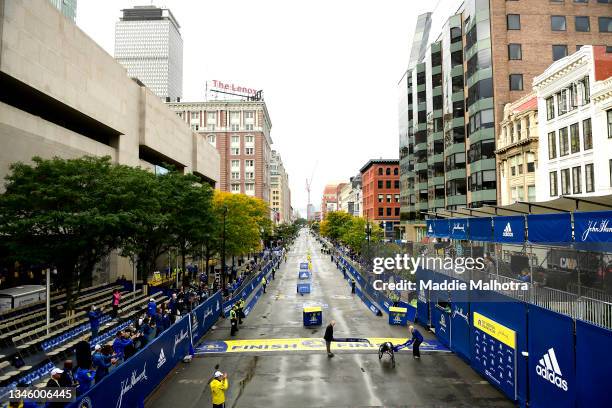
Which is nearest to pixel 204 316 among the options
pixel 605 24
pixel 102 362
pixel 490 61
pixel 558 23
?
pixel 102 362

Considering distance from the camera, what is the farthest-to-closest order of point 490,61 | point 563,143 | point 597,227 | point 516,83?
point 490,61 → point 516,83 → point 563,143 → point 597,227

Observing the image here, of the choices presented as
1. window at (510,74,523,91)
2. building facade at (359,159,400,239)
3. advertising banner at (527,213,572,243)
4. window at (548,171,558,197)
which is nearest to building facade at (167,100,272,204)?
building facade at (359,159,400,239)

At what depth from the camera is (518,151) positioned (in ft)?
139

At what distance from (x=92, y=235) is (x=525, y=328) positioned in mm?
21028

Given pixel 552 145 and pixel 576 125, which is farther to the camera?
pixel 552 145

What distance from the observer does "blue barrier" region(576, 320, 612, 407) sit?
10352mm

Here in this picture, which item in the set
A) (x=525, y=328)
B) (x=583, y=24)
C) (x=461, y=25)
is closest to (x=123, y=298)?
(x=525, y=328)

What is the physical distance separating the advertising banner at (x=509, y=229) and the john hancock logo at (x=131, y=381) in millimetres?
13414

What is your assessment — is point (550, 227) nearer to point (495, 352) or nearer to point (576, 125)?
point (495, 352)

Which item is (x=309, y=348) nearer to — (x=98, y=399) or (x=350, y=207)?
(x=98, y=399)

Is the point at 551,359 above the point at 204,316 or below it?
above

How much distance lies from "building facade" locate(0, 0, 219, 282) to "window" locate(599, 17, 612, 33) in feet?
171

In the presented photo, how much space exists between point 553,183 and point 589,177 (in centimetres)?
498

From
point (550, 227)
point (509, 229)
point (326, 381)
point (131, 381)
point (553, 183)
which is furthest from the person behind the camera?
point (553, 183)
